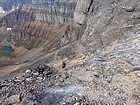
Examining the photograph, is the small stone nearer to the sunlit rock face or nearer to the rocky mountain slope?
the rocky mountain slope

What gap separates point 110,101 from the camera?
1488 centimetres

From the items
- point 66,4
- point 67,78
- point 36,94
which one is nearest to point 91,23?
point 67,78

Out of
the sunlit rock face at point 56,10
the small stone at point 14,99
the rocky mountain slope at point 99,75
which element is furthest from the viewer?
the sunlit rock face at point 56,10

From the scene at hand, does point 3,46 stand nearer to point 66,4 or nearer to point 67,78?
point 66,4

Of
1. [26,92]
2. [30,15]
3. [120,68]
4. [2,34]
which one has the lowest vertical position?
[2,34]

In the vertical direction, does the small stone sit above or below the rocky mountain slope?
below

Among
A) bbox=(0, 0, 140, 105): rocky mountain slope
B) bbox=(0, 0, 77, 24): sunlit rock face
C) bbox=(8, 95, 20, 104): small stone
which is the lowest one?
bbox=(0, 0, 77, 24): sunlit rock face

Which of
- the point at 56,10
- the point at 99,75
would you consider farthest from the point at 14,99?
the point at 56,10

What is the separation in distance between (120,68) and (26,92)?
522 cm

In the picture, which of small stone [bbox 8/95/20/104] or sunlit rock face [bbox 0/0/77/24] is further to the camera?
sunlit rock face [bbox 0/0/77/24]

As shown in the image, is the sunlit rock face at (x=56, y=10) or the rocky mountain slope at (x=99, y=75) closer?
the rocky mountain slope at (x=99, y=75)

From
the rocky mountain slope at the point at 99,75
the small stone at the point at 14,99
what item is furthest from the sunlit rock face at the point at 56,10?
the small stone at the point at 14,99

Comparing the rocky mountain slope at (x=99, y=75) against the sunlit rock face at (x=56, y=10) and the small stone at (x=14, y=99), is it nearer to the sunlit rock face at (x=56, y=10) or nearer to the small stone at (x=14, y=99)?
the small stone at (x=14, y=99)

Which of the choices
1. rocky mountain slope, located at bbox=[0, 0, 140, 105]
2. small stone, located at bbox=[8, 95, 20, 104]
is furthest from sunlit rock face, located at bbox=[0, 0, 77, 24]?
small stone, located at bbox=[8, 95, 20, 104]
